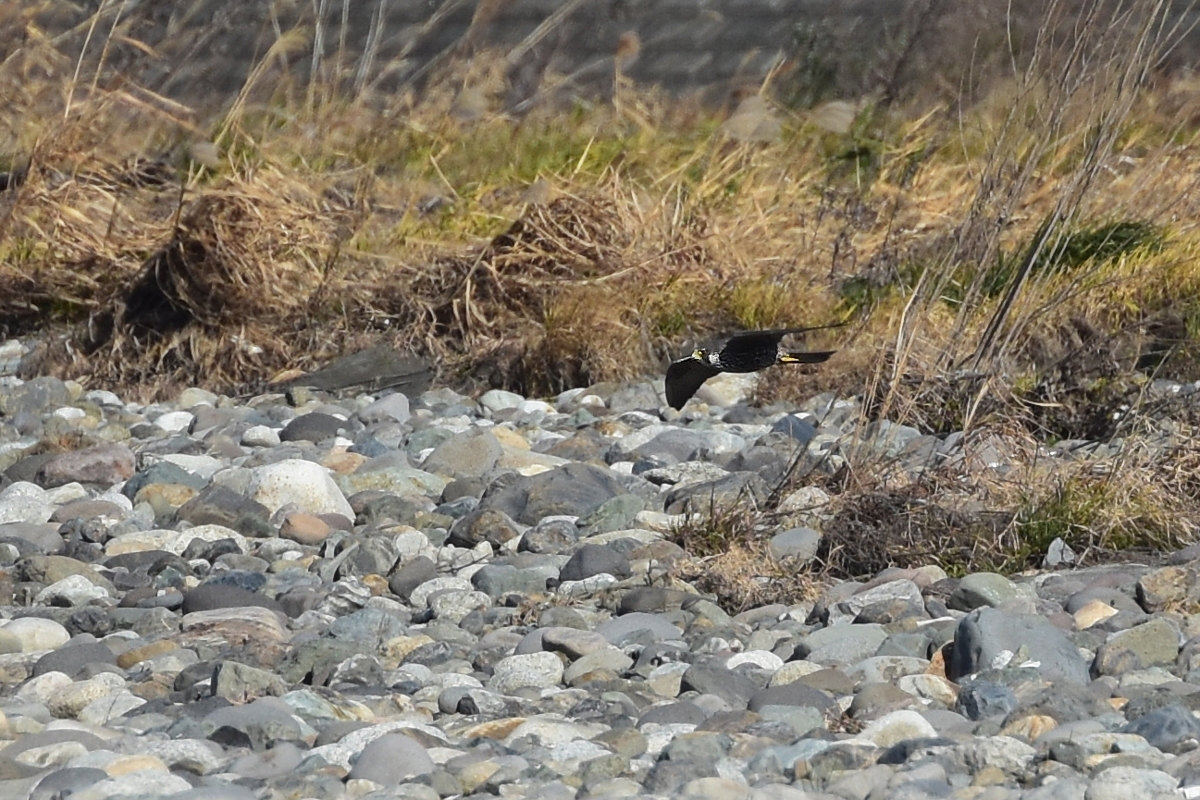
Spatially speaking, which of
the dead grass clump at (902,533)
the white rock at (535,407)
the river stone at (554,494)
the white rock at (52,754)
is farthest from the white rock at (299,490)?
the white rock at (52,754)

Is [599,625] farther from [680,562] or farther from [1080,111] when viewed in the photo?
[1080,111]

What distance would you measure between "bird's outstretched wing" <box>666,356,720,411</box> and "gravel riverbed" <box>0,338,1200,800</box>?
1.13 feet

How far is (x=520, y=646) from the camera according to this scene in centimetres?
322

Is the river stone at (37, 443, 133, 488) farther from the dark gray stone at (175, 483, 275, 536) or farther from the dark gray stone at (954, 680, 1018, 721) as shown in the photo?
the dark gray stone at (954, 680, 1018, 721)

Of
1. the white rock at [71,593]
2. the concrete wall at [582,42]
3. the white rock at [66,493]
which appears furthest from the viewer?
the concrete wall at [582,42]

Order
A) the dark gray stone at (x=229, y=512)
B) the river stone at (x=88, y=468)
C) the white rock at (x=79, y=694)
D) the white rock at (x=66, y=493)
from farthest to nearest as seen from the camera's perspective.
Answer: the river stone at (x=88, y=468) < the white rock at (x=66, y=493) < the dark gray stone at (x=229, y=512) < the white rock at (x=79, y=694)

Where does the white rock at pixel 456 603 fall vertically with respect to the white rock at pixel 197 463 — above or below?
above

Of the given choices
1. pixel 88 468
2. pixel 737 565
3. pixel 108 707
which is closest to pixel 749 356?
pixel 737 565

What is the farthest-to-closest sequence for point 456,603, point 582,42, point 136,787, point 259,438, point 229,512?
point 582,42, point 259,438, point 229,512, point 456,603, point 136,787

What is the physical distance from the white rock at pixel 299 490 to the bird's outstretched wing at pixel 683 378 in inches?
40.7

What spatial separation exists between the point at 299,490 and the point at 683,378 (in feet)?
3.84

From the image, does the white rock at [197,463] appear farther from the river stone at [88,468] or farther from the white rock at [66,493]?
the white rock at [66,493]

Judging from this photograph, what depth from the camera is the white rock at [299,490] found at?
4.36 m

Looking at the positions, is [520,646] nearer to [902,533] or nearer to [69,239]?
[902,533]
